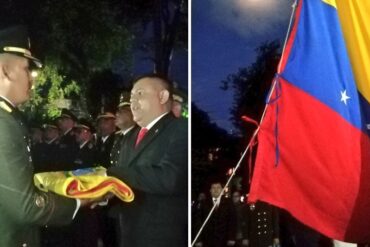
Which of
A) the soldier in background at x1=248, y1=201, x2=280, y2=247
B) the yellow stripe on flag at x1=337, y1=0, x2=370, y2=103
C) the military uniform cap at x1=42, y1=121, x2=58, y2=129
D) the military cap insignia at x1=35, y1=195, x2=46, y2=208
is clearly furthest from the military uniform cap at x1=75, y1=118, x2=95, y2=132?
the yellow stripe on flag at x1=337, y1=0, x2=370, y2=103

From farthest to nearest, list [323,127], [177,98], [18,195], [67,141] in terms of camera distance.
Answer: [323,127] → [177,98] → [67,141] → [18,195]

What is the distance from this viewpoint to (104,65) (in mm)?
2725

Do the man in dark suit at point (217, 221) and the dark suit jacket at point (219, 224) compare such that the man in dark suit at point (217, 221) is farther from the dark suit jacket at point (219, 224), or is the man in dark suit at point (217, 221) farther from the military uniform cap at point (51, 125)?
the military uniform cap at point (51, 125)

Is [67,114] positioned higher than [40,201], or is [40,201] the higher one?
[67,114]

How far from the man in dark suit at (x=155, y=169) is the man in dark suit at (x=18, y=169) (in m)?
0.27

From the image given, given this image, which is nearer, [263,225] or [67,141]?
[67,141]

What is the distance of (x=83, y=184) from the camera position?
8.73 ft

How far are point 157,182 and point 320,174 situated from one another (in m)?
0.84

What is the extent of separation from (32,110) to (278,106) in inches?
48.8

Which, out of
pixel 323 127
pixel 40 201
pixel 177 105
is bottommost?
pixel 40 201

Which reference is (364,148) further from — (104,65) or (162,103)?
(104,65)

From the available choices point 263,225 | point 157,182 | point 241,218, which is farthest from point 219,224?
point 157,182

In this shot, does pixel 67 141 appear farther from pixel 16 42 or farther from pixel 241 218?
pixel 241 218

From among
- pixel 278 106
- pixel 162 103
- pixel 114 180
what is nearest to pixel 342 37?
pixel 278 106
